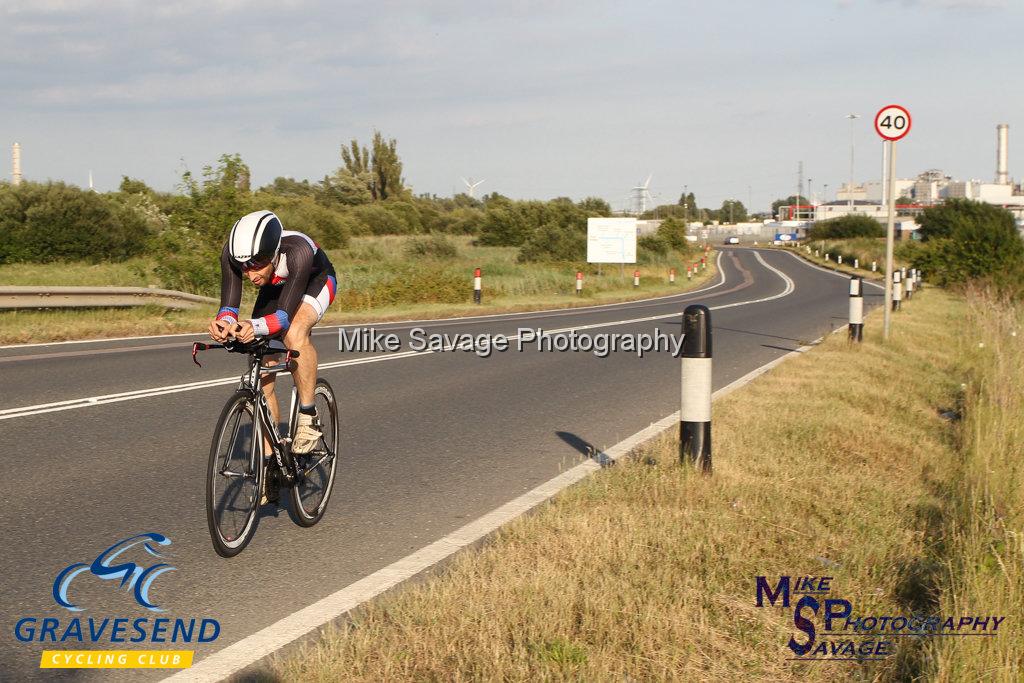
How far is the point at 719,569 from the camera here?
3.95 m

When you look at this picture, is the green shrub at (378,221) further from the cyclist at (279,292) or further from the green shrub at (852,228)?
the cyclist at (279,292)

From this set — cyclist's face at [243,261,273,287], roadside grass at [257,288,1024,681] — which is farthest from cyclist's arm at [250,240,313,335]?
roadside grass at [257,288,1024,681]

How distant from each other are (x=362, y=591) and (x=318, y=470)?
51.0 inches

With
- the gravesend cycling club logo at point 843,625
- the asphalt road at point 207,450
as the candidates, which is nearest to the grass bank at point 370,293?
the asphalt road at point 207,450

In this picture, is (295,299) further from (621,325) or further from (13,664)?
(621,325)

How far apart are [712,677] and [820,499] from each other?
7.66 ft

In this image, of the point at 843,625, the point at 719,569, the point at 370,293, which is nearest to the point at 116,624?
the point at 719,569

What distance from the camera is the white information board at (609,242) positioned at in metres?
46.2

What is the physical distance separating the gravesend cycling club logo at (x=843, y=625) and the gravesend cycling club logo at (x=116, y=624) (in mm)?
2167

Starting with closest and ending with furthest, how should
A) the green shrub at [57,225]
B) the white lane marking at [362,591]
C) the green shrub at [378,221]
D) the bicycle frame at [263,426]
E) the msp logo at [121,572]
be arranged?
the white lane marking at [362,591] < the msp logo at [121,572] < the bicycle frame at [263,426] < the green shrub at [57,225] < the green shrub at [378,221]

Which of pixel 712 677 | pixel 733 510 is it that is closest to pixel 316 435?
pixel 733 510

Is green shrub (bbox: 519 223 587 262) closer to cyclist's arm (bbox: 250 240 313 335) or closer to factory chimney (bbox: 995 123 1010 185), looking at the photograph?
cyclist's arm (bbox: 250 240 313 335)

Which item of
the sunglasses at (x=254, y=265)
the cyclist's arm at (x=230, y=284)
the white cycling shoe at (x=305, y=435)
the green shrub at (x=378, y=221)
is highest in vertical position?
the green shrub at (x=378, y=221)

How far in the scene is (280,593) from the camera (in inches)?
156
